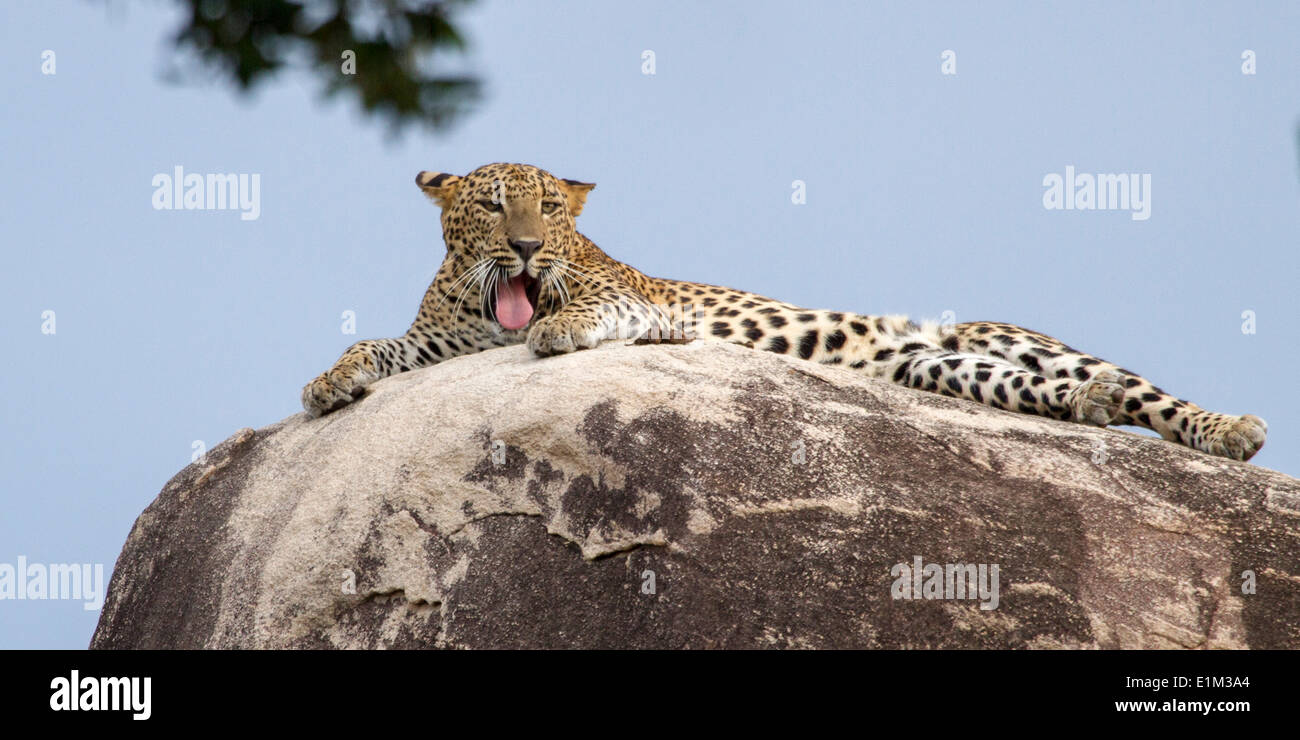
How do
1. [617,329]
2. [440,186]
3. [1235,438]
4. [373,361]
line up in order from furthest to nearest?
1. [440,186]
2. [373,361]
3. [617,329]
4. [1235,438]

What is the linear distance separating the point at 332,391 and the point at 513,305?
175 cm

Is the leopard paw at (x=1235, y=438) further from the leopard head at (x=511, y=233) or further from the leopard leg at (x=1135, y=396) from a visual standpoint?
the leopard head at (x=511, y=233)

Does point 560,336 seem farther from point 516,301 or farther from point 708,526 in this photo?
point 708,526

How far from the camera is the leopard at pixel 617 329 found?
8930 millimetres

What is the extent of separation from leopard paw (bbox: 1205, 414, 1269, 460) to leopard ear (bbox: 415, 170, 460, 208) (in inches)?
242

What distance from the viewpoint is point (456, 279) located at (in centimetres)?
1052

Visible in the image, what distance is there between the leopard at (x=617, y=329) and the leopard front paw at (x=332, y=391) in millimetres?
11

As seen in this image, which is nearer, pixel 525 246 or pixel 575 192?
pixel 525 246

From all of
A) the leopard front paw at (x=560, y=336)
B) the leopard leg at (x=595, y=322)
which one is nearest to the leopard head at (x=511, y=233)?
the leopard leg at (x=595, y=322)

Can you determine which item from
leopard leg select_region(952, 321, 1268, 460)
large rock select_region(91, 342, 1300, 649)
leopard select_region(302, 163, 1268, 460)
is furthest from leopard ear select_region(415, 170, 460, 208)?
leopard leg select_region(952, 321, 1268, 460)

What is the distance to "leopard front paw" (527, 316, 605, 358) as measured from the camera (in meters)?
8.52

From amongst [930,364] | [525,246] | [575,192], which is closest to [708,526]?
Answer: [930,364]

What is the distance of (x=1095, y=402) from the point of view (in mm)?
8867
